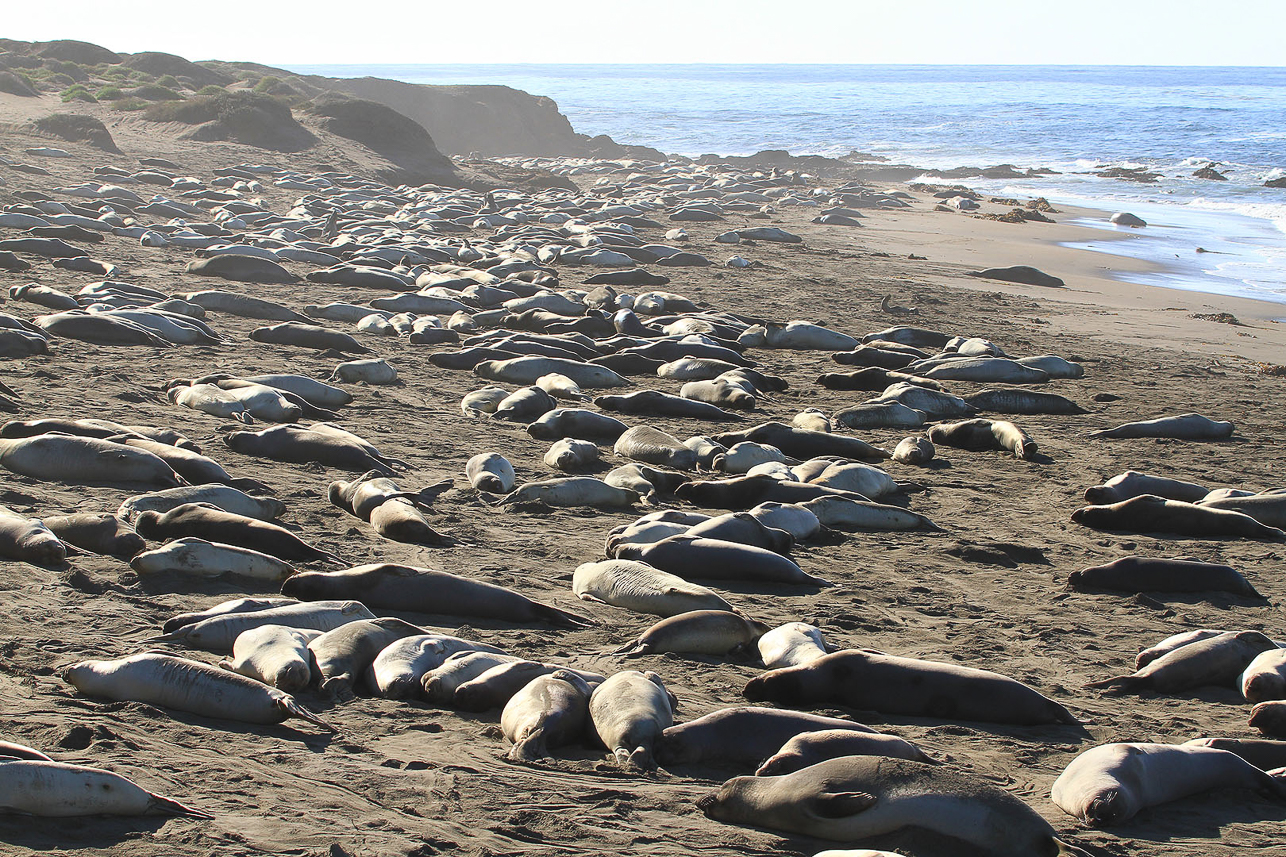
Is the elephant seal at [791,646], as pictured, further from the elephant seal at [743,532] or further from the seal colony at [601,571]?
the elephant seal at [743,532]

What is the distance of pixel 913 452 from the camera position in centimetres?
708

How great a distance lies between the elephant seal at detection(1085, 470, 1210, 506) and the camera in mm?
6262

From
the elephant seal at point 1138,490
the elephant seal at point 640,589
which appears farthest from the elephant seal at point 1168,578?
the elephant seal at point 640,589

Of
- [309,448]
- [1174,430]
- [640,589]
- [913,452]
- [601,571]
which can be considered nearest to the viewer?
[640,589]

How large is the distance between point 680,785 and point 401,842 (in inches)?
31.2

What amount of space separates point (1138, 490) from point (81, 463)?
5.64 meters

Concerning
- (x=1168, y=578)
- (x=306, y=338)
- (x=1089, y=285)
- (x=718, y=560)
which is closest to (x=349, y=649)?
(x=718, y=560)

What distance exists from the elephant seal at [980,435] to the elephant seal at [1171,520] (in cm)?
146

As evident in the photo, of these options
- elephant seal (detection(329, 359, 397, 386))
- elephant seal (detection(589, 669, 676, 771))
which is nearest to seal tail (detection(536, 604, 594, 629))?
elephant seal (detection(589, 669, 676, 771))

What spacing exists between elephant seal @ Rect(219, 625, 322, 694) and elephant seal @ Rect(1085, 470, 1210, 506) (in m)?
4.59

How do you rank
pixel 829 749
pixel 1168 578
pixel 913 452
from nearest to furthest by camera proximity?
pixel 829 749
pixel 1168 578
pixel 913 452

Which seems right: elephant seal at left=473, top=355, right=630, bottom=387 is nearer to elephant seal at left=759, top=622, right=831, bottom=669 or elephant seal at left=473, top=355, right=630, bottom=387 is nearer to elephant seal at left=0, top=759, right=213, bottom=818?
elephant seal at left=759, top=622, right=831, bottom=669

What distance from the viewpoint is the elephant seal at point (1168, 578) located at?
4.95 m

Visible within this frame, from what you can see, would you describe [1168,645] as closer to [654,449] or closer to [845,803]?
[845,803]
